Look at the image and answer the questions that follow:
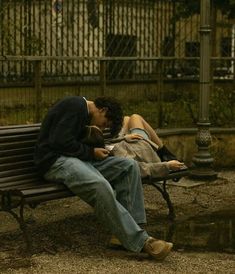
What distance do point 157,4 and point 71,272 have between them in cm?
767

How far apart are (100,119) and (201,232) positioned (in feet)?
4.85

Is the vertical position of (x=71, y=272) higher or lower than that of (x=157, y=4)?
lower

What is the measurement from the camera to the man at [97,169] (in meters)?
6.15

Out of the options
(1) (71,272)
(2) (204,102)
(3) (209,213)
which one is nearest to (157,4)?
(2) (204,102)

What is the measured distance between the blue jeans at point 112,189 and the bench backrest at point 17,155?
12.4 inches

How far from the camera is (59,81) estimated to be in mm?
10328

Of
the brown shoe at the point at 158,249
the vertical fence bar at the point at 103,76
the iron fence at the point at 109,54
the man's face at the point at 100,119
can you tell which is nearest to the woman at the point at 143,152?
the man's face at the point at 100,119

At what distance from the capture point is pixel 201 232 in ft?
23.6

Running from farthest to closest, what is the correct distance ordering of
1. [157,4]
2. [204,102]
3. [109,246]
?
[157,4]
[204,102]
[109,246]

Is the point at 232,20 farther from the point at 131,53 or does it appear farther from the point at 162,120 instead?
the point at 162,120

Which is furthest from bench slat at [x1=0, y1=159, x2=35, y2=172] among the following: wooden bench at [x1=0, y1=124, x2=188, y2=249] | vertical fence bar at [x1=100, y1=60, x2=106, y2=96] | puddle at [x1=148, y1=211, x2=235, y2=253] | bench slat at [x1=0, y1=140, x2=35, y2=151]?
vertical fence bar at [x1=100, y1=60, x2=106, y2=96]

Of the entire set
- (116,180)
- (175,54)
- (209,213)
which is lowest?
(209,213)

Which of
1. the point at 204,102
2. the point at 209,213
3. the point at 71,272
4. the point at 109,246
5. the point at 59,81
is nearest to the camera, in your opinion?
the point at 71,272

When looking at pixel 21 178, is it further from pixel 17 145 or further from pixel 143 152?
pixel 143 152
